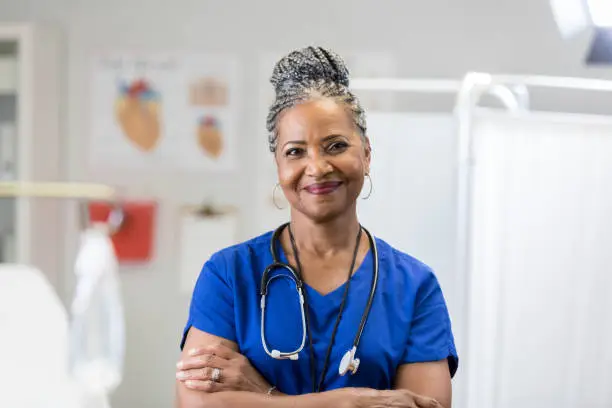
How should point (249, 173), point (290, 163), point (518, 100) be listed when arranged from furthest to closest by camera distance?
point (249, 173), point (518, 100), point (290, 163)

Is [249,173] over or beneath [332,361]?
over

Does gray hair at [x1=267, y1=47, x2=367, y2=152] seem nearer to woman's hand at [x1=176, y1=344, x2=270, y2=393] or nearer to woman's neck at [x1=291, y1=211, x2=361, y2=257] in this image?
woman's neck at [x1=291, y1=211, x2=361, y2=257]

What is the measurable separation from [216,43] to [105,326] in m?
1.11

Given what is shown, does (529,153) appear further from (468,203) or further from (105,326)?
(105,326)

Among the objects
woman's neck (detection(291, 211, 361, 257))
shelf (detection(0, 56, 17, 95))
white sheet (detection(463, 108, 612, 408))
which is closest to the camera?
woman's neck (detection(291, 211, 361, 257))

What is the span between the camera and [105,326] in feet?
6.17

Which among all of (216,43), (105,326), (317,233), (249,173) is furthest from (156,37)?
(317,233)

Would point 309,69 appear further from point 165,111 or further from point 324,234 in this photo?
point 165,111

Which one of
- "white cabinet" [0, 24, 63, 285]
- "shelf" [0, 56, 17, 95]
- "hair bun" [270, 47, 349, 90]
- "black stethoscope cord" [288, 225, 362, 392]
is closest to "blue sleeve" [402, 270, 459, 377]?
"black stethoscope cord" [288, 225, 362, 392]

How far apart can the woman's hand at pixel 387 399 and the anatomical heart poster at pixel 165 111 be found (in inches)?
62.1

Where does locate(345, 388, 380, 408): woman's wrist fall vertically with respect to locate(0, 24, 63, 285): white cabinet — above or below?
below

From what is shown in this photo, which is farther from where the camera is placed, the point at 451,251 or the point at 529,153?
the point at 451,251

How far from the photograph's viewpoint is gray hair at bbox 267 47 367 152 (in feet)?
3.65

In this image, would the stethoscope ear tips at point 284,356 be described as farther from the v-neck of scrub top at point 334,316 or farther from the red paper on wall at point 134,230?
the red paper on wall at point 134,230
